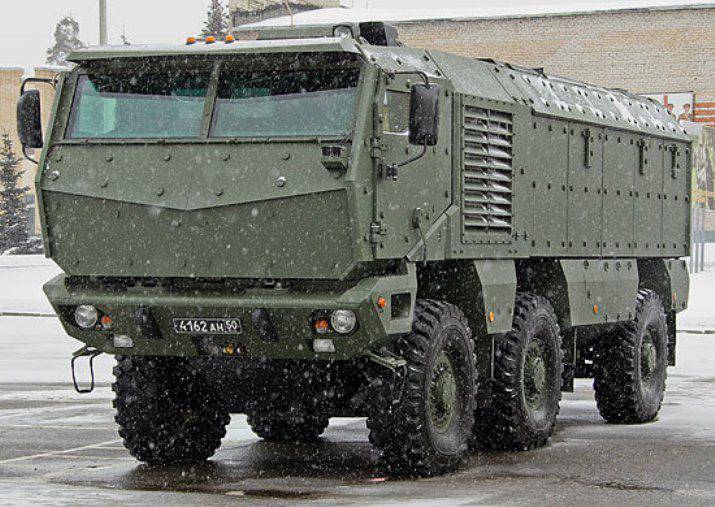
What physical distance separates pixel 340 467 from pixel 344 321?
70.0 inches

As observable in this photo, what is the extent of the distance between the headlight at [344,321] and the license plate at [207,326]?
0.68 meters

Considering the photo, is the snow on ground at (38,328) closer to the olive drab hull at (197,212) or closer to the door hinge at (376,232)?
the olive drab hull at (197,212)

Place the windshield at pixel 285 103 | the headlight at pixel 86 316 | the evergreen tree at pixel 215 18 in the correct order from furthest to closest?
the evergreen tree at pixel 215 18
the headlight at pixel 86 316
the windshield at pixel 285 103

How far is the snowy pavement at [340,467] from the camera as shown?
10.3 metres

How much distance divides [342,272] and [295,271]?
33 cm

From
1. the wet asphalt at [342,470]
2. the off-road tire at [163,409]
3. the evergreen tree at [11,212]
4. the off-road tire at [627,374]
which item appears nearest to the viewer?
the wet asphalt at [342,470]

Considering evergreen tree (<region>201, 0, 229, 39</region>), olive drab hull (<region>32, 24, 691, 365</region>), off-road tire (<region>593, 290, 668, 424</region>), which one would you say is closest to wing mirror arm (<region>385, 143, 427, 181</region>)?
olive drab hull (<region>32, 24, 691, 365</region>)

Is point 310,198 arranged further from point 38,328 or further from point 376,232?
point 38,328

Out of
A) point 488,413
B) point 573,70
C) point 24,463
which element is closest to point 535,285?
point 488,413

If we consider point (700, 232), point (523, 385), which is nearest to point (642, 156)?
point (523, 385)

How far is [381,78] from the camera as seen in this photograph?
10.7m

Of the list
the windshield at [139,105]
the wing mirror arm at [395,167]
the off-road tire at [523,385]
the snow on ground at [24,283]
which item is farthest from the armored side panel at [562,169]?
the snow on ground at [24,283]

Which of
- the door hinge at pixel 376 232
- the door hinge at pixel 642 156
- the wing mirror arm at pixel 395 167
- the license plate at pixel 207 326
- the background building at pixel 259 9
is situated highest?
the background building at pixel 259 9

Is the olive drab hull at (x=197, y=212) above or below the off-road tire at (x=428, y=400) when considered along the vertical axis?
above
